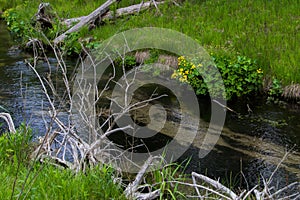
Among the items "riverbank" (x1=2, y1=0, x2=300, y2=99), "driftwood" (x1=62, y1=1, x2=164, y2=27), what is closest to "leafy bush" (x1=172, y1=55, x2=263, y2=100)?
"riverbank" (x1=2, y1=0, x2=300, y2=99)

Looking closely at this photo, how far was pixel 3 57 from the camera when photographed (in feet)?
42.1

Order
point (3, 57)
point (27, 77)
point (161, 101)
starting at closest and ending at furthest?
point (161, 101)
point (27, 77)
point (3, 57)

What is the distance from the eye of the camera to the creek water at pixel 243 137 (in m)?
6.69

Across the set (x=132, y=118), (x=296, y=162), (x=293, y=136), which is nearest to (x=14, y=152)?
(x=132, y=118)

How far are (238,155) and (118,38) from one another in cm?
651

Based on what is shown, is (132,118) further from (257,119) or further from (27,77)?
(27,77)

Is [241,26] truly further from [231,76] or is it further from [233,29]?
[231,76]

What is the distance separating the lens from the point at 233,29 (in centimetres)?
1182

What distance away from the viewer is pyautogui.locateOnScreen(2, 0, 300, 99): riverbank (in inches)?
396

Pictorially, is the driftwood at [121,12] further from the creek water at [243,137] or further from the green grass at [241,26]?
the creek water at [243,137]

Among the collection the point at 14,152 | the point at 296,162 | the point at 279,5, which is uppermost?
the point at 279,5

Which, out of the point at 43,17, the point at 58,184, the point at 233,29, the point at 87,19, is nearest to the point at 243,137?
the point at 58,184

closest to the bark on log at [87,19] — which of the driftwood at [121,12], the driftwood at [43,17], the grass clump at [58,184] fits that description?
the driftwood at [121,12]

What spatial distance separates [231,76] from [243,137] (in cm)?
213
